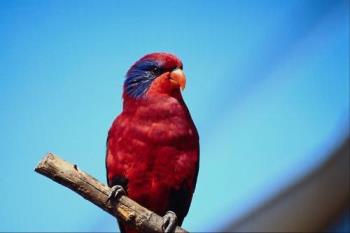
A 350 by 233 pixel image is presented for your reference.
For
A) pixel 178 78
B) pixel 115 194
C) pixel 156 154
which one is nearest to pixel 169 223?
pixel 115 194

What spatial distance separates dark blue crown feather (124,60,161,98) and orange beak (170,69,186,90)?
110 millimetres

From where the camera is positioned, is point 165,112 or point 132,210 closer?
point 132,210

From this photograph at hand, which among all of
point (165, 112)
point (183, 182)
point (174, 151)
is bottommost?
point (183, 182)

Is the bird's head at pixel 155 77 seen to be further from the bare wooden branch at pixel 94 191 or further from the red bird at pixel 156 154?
the bare wooden branch at pixel 94 191

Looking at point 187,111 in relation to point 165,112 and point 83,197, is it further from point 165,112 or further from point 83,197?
point 83,197

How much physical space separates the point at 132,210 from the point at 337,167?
105 centimetres

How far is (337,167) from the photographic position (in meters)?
1.97

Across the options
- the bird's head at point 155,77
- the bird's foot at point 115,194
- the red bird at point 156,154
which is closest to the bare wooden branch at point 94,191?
the bird's foot at point 115,194

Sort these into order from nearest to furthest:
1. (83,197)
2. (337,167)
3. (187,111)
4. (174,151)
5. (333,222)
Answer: (333,222) → (337,167) → (83,197) → (174,151) → (187,111)

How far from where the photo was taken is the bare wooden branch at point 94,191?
2.25m

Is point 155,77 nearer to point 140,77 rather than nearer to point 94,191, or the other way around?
point 140,77

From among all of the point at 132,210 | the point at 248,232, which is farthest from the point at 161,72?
the point at 248,232

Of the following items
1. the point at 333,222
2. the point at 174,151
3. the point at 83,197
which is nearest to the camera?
the point at 333,222

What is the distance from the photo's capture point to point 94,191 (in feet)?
7.76
